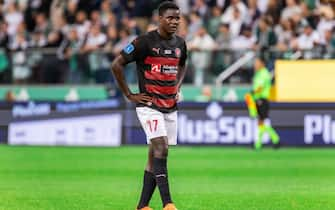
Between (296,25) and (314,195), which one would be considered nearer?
(314,195)

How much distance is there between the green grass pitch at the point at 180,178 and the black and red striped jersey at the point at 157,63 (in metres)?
1.93

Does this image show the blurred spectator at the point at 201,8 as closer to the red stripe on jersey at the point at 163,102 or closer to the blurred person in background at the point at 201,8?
the blurred person in background at the point at 201,8

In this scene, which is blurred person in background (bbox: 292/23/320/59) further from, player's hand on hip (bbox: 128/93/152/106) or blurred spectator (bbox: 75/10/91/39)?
player's hand on hip (bbox: 128/93/152/106)

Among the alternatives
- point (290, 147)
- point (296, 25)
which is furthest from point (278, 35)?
point (290, 147)

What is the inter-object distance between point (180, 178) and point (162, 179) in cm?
687

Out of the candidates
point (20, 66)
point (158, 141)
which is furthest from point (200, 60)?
point (158, 141)

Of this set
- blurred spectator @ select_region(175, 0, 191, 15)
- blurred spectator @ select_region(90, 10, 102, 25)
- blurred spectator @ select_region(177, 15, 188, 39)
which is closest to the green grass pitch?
blurred spectator @ select_region(177, 15, 188, 39)

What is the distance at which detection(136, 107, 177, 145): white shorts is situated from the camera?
37.9 feet

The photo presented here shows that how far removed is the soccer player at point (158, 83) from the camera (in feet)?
37.5

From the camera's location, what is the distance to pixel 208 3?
29.8 meters

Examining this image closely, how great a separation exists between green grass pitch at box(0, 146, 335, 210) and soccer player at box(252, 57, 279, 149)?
427 mm

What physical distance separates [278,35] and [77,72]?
5490 mm

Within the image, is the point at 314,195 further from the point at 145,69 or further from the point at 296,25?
the point at 296,25

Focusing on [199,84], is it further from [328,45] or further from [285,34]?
[328,45]
